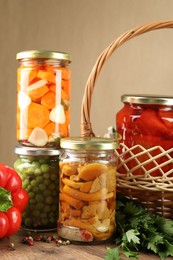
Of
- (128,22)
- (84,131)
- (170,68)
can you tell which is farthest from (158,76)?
(84,131)

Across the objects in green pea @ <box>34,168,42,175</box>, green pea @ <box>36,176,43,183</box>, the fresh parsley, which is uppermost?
green pea @ <box>34,168,42,175</box>

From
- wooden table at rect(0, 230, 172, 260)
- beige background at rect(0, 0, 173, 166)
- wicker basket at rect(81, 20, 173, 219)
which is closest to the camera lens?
wooden table at rect(0, 230, 172, 260)

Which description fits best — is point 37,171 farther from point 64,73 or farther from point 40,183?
point 64,73

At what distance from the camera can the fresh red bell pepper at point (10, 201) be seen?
114cm

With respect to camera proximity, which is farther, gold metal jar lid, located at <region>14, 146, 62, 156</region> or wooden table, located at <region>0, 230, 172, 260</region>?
gold metal jar lid, located at <region>14, 146, 62, 156</region>

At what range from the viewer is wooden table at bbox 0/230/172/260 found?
1.06m

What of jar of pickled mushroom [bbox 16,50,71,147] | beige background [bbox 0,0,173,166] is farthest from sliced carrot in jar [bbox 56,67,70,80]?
beige background [bbox 0,0,173,166]

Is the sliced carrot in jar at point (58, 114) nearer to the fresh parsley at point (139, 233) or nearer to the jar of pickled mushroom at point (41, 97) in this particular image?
the jar of pickled mushroom at point (41, 97)

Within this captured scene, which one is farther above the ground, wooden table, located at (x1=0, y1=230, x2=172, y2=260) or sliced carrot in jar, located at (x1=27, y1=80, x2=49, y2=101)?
sliced carrot in jar, located at (x1=27, y1=80, x2=49, y2=101)

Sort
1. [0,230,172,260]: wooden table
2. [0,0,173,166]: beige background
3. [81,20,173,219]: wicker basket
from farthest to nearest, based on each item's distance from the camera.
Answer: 1. [0,0,173,166]: beige background
2. [81,20,173,219]: wicker basket
3. [0,230,172,260]: wooden table

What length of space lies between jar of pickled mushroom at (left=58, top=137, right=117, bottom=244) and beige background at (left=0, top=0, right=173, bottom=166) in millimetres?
1676

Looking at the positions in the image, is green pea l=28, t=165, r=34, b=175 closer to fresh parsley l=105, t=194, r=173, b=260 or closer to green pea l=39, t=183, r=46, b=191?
green pea l=39, t=183, r=46, b=191

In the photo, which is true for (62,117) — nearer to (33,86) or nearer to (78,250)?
(33,86)

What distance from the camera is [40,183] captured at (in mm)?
1229
